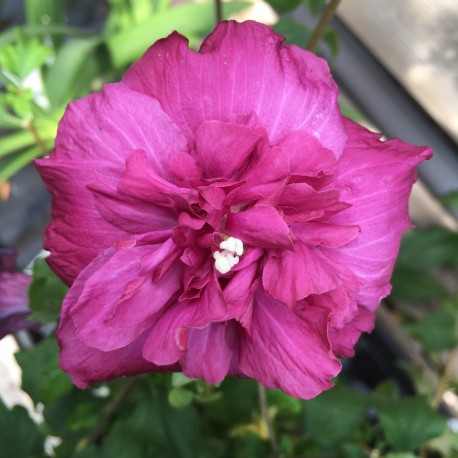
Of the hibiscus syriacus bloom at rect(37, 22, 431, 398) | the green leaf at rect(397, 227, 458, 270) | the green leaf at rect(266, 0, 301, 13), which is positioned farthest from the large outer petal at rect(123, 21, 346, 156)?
the green leaf at rect(397, 227, 458, 270)

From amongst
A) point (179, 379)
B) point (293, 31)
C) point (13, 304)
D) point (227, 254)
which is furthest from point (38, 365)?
point (293, 31)

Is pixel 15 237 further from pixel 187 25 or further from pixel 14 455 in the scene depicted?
pixel 14 455

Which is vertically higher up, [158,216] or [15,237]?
[158,216]

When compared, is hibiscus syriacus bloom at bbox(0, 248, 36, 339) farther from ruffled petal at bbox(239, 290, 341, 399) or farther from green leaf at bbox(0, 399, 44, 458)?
ruffled petal at bbox(239, 290, 341, 399)

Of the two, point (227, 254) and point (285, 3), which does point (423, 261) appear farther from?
point (227, 254)

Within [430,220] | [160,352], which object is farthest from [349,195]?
[430,220]

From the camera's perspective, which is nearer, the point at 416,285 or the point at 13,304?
the point at 13,304

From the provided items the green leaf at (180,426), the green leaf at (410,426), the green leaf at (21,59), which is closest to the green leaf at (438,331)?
the green leaf at (410,426)
